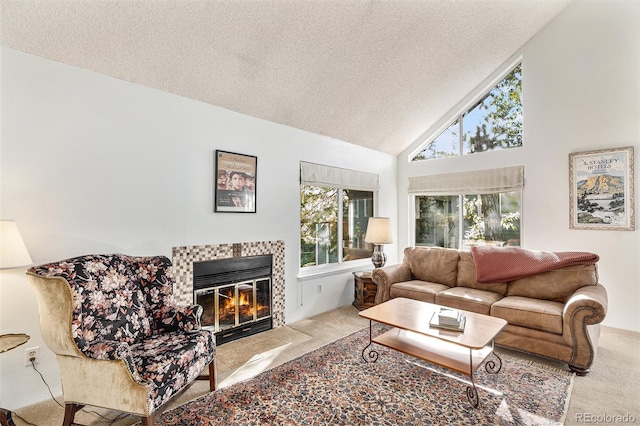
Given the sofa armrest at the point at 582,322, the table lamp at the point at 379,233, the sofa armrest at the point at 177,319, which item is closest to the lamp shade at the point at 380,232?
the table lamp at the point at 379,233

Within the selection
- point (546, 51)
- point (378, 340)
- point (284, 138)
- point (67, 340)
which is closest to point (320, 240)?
point (284, 138)

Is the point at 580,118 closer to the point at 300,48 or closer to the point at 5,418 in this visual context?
the point at 300,48

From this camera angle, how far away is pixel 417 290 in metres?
3.59

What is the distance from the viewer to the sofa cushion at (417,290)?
3506 millimetres

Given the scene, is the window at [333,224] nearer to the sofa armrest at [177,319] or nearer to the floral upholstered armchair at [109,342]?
the sofa armrest at [177,319]

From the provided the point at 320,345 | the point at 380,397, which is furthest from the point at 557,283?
the point at 320,345

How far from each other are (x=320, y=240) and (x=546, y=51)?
3801mm

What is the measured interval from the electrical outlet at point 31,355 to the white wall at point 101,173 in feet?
0.07

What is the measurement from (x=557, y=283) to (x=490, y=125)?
2.47 metres

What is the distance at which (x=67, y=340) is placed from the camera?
5.67ft

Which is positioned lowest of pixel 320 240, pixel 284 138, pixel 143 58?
pixel 320 240

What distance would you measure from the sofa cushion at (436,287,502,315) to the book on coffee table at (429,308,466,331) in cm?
73

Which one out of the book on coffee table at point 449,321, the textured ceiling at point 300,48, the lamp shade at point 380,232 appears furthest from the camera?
the lamp shade at point 380,232

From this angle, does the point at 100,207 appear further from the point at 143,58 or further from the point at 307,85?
the point at 307,85
